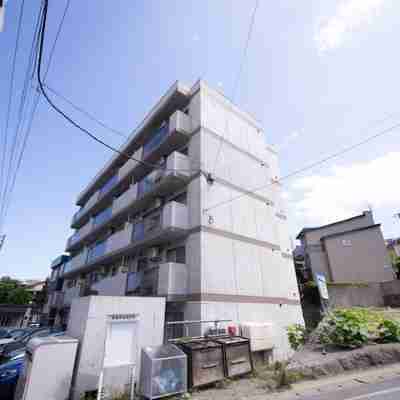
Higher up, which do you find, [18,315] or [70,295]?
[70,295]

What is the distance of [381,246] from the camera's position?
18531 millimetres

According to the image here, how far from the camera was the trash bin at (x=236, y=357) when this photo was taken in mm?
5700

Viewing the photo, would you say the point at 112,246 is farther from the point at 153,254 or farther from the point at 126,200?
the point at 153,254

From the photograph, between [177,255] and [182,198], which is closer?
[177,255]

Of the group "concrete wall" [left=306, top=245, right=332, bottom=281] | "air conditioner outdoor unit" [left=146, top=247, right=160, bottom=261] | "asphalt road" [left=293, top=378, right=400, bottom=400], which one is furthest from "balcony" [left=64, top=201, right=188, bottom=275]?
"concrete wall" [left=306, top=245, right=332, bottom=281]

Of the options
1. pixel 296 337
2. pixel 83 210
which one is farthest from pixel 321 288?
pixel 83 210

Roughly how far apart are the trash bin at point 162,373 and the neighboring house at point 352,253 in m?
19.9

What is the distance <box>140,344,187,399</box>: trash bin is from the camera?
465 centimetres

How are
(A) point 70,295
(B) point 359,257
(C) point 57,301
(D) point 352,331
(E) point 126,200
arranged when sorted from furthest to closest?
1. (C) point 57,301
2. (B) point 359,257
3. (A) point 70,295
4. (E) point 126,200
5. (D) point 352,331

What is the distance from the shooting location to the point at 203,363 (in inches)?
212

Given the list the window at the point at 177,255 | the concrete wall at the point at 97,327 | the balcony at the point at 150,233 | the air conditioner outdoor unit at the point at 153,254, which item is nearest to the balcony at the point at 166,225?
the balcony at the point at 150,233

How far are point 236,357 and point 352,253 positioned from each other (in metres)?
19.0

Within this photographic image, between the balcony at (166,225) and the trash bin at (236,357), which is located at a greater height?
the balcony at (166,225)

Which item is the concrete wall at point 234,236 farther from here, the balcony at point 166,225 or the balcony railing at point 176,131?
the balcony railing at point 176,131
